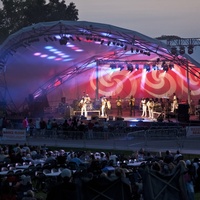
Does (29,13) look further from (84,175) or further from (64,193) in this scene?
(64,193)

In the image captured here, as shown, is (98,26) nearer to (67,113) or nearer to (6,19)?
(67,113)

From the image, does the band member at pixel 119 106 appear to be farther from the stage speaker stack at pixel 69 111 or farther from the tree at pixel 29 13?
the tree at pixel 29 13

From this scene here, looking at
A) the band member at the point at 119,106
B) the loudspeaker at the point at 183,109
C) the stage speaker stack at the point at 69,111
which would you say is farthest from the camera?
the band member at the point at 119,106

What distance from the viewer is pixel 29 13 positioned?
3757 inches

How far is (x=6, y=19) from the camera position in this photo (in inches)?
4082

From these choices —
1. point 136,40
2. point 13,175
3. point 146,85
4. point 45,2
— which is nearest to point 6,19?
point 45,2

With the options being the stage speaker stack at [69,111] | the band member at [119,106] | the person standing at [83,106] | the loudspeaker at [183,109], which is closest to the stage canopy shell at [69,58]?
the loudspeaker at [183,109]

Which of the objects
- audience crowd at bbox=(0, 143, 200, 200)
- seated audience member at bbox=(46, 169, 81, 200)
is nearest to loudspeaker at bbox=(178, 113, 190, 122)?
audience crowd at bbox=(0, 143, 200, 200)

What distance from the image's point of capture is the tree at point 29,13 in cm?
9562

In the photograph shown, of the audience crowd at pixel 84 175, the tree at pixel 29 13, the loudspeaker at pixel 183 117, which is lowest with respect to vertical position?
the audience crowd at pixel 84 175

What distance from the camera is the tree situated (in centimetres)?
9562

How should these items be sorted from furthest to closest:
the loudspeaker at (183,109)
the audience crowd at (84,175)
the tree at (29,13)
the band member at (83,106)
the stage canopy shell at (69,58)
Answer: the tree at (29,13)
the band member at (83,106)
the loudspeaker at (183,109)
the stage canopy shell at (69,58)
the audience crowd at (84,175)

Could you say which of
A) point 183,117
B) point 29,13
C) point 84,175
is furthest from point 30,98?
point 29,13

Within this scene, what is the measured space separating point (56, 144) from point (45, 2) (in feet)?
219
